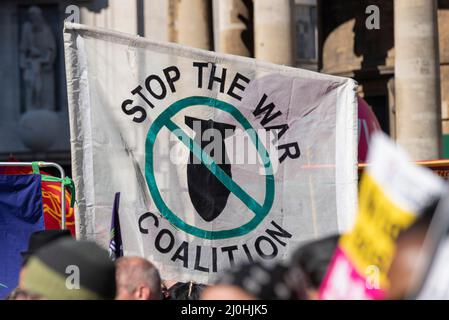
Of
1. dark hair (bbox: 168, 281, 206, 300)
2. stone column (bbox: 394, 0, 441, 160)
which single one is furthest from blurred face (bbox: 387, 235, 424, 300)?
stone column (bbox: 394, 0, 441, 160)

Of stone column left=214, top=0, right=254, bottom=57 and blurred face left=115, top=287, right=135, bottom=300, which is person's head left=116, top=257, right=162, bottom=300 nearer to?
blurred face left=115, top=287, right=135, bottom=300

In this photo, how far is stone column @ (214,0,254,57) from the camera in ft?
92.4

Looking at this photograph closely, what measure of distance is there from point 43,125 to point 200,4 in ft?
27.3

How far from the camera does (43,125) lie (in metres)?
34.1

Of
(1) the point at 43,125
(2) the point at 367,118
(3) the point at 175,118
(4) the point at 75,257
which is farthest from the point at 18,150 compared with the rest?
(4) the point at 75,257

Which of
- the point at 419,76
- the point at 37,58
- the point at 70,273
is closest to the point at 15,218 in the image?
the point at 70,273

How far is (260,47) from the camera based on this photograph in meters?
23.9

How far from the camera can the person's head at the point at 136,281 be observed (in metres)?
4.70

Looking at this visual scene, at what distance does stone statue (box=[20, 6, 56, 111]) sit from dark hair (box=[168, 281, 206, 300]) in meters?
26.3

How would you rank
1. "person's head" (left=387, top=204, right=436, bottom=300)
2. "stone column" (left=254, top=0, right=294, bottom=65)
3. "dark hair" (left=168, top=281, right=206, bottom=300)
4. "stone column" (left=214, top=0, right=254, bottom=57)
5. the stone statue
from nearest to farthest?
"person's head" (left=387, top=204, right=436, bottom=300) < "dark hair" (left=168, top=281, right=206, bottom=300) < "stone column" (left=254, top=0, right=294, bottom=65) < "stone column" (left=214, top=0, right=254, bottom=57) < the stone statue

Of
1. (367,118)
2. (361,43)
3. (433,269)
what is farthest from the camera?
(361,43)

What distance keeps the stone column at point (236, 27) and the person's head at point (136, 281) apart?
23258 mm

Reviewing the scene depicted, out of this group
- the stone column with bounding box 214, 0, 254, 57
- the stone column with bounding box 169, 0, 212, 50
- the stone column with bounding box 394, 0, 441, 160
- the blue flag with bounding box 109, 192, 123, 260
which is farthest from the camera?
the stone column with bounding box 214, 0, 254, 57
